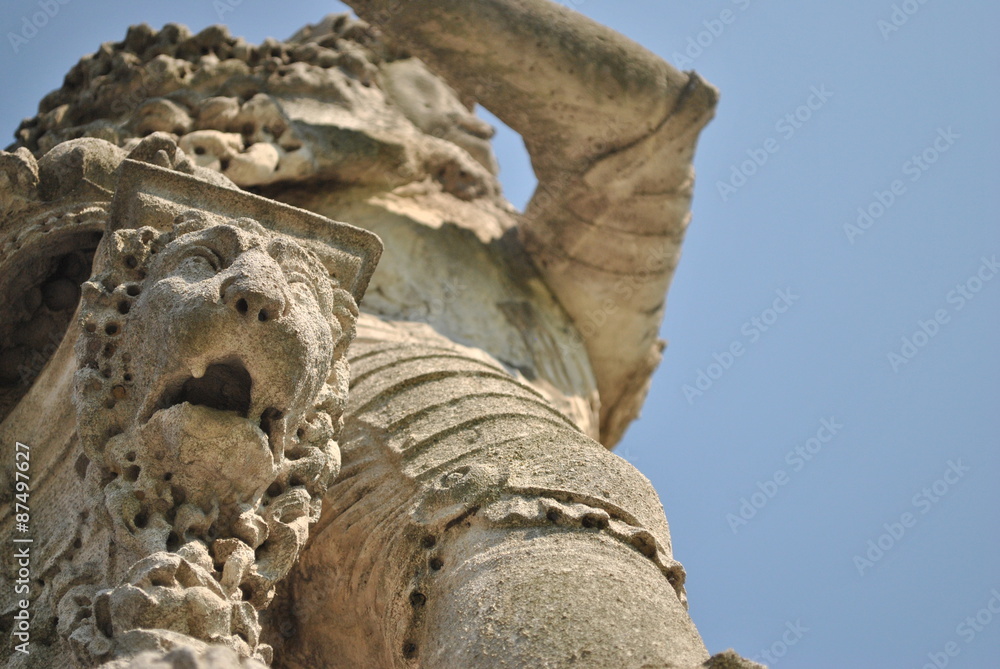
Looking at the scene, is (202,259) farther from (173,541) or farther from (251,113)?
(251,113)

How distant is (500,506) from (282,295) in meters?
1.01

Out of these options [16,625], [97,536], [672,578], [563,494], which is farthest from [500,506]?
[16,625]

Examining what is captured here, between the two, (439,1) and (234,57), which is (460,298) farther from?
(234,57)

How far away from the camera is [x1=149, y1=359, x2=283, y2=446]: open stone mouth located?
3.57m

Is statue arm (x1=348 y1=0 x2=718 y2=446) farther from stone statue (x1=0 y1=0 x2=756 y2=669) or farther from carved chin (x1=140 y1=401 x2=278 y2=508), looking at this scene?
carved chin (x1=140 y1=401 x2=278 y2=508)

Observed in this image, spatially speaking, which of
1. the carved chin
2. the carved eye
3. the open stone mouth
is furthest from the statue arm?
the carved chin

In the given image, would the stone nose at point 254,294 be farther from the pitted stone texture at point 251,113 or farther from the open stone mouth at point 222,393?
the pitted stone texture at point 251,113

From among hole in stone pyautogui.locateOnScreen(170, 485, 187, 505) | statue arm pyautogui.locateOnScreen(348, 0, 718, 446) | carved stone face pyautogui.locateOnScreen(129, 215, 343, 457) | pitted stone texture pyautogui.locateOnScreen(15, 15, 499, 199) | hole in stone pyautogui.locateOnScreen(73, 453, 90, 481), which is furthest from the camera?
statue arm pyautogui.locateOnScreen(348, 0, 718, 446)

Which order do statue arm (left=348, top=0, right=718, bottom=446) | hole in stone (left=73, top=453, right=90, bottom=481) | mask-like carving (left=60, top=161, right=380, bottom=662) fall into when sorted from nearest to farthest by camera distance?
mask-like carving (left=60, top=161, right=380, bottom=662) → hole in stone (left=73, top=453, right=90, bottom=481) → statue arm (left=348, top=0, right=718, bottom=446)

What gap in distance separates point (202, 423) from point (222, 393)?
0.47 ft

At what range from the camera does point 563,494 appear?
405 centimetres

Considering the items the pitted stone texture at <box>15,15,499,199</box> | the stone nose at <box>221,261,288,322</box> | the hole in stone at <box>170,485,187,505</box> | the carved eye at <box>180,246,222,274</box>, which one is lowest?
the pitted stone texture at <box>15,15,499,199</box>

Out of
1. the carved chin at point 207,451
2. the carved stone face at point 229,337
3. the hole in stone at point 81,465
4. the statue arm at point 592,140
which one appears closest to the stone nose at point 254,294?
the carved stone face at point 229,337

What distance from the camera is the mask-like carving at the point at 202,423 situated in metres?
3.34
